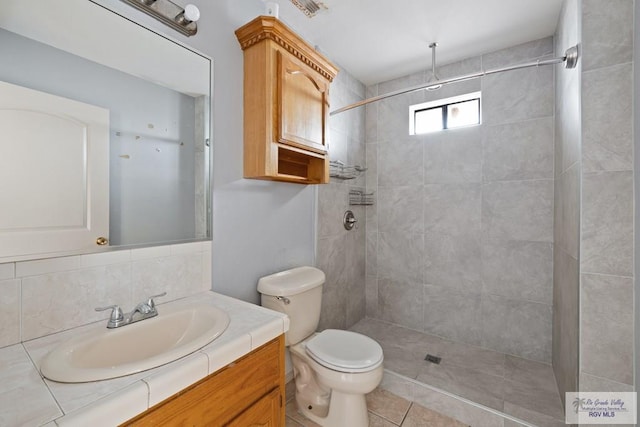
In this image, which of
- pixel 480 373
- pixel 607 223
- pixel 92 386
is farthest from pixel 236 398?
pixel 480 373

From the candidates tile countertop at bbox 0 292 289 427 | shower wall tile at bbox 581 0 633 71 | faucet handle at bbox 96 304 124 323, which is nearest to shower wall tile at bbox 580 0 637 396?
shower wall tile at bbox 581 0 633 71

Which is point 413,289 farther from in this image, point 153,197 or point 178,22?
point 178,22

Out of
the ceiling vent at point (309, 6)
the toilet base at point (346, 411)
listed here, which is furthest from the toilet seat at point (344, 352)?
the ceiling vent at point (309, 6)

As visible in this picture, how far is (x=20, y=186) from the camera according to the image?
2.84ft

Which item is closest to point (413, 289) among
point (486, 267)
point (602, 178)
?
point (486, 267)

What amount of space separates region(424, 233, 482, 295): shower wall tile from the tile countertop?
1928 mm

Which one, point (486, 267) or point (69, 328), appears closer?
point (69, 328)

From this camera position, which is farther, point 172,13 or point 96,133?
point 172,13

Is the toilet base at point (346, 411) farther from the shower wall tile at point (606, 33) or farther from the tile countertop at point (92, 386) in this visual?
the shower wall tile at point (606, 33)

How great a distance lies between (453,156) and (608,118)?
1143 mm

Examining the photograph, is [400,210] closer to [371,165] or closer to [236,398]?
[371,165]

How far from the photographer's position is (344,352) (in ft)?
5.07

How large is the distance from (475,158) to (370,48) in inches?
47.7

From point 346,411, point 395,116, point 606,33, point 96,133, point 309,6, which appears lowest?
point 346,411
